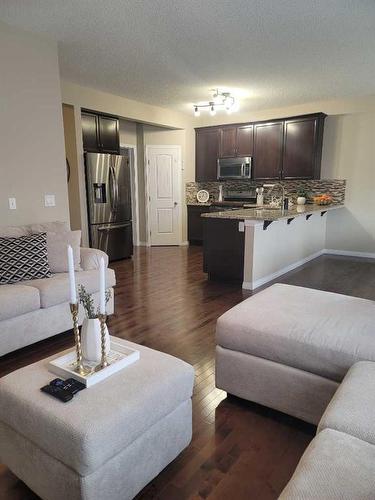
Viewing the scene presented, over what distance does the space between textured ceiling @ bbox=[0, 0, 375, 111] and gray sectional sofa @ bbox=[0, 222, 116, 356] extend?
76.4 inches

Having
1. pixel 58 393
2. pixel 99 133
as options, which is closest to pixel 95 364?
pixel 58 393

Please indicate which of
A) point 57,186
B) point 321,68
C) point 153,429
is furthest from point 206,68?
point 153,429

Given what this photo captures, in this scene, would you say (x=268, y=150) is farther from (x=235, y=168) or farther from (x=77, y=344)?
(x=77, y=344)

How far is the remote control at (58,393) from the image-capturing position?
1.30 meters

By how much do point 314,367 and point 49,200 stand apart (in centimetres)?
301

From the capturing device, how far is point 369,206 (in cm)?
604

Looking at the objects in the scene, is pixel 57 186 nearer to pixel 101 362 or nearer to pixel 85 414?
pixel 101 362

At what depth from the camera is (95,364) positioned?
152 cm

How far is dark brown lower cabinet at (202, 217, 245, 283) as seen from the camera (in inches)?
175

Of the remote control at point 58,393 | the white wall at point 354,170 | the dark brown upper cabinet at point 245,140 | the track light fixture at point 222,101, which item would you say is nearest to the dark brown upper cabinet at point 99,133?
the track light fixture at point 222,101

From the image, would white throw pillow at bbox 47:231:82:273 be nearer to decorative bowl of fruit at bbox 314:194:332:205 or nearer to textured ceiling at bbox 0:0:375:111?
textured ceiling at bbox 0:0:375:111

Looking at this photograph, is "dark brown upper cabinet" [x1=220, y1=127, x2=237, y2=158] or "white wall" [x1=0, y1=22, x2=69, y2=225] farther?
"dark brown upper cabinet" [x1=220, y1=127, x2=237, y2=158]

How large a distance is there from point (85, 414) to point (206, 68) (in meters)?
4.17

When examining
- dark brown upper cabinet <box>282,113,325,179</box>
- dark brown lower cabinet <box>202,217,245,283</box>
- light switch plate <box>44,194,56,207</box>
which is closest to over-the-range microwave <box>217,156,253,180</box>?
dark brown upper cabinet <box>282,113,325,179</box>
